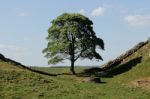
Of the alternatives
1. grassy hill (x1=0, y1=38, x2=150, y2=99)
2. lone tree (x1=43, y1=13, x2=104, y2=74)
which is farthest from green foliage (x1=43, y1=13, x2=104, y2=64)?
grassy hill (x1=0, y1=38, x2=150, y2=99)

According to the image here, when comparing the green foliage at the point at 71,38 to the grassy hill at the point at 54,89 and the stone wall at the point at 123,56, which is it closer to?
the stone wall at the point at 123,56

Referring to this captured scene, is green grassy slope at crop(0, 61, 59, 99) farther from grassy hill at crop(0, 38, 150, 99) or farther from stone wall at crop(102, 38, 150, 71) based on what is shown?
stone wall at crop(102, 38, 150, 71)

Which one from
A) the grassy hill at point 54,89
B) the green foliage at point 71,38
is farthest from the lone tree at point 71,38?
the grassy hill at point 54,89

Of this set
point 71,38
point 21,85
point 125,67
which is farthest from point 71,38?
point 21,85

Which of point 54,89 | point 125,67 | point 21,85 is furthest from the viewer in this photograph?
point 125,67

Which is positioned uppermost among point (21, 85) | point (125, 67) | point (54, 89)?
point (125, 67)

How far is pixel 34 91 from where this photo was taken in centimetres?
4409

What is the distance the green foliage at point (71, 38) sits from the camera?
90.2m

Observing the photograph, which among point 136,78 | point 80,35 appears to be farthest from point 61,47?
point 136,78

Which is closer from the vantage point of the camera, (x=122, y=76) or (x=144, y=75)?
(x=144, y=75)

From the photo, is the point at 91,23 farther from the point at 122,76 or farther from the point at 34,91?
the point at 34,91

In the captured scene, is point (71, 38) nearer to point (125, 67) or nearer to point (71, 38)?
point (71, 38)

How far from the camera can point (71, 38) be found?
3600 inches

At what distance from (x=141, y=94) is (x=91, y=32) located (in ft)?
157
